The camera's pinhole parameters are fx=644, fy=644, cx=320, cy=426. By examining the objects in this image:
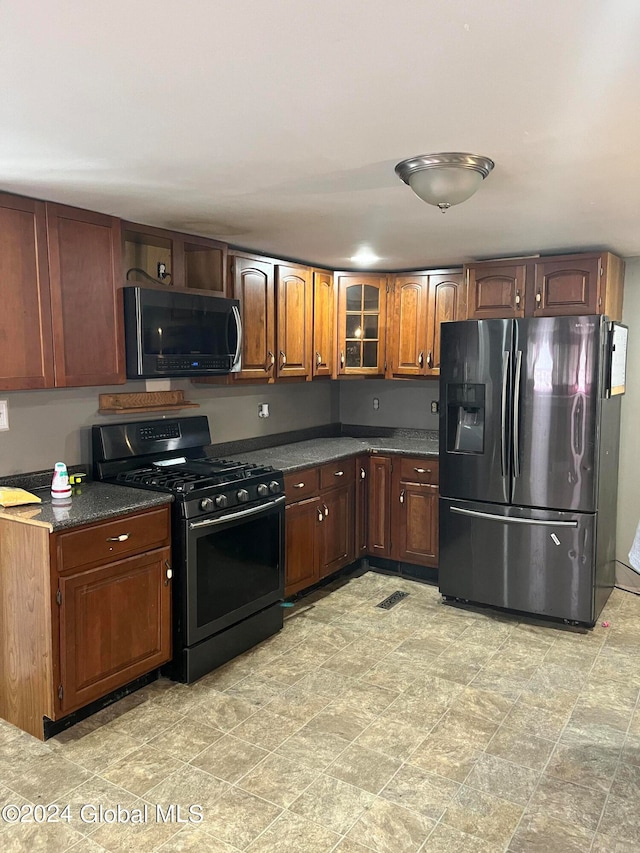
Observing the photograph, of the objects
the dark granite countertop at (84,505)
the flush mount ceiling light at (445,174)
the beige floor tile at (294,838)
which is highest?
the flush mount ceiling light at (445,174)

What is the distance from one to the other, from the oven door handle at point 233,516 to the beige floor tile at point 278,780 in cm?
104

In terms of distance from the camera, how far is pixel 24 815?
85.5 inches

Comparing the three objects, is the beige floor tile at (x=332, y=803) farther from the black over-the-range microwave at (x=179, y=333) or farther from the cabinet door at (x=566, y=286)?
the cabinet door at (x=566, y=286)

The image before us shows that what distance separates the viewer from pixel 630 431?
4.25 metres

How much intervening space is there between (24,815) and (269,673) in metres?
1.26

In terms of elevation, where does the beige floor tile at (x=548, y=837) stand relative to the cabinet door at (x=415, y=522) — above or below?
below

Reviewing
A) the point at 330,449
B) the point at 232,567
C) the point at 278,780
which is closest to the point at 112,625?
the point at 232,567

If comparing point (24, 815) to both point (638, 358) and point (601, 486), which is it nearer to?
point (601, 486)

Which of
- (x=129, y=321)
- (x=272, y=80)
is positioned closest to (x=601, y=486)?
(x=129, y=321)

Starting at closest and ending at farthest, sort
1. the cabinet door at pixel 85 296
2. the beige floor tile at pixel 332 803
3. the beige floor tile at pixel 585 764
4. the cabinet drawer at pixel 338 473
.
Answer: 1. the beige floor tile at pixel 332 803
2. the beige floor tile at pixel 585 764
3. the cabinet door at pixel 85 296
4. the cabinet drawer at pixel 338 473

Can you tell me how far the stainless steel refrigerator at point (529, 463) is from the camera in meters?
3.58

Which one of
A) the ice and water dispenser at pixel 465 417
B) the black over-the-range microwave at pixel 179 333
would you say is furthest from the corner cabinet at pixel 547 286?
the black over-the-range microwave at pixel 179 333

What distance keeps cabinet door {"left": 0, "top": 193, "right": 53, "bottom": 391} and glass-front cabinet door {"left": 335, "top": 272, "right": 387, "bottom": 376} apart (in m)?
2.35

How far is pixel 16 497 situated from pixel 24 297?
856 millimetres
